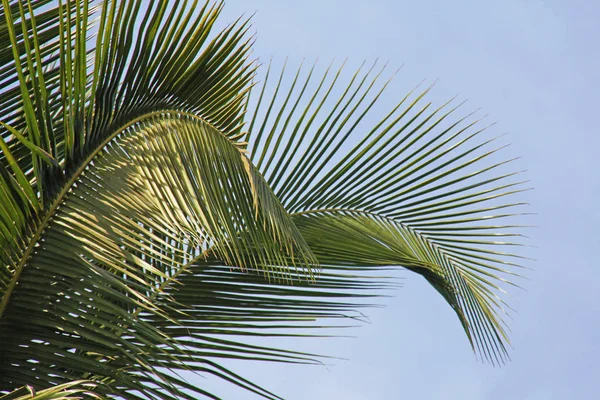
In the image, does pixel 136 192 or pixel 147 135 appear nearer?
pixel 136 192

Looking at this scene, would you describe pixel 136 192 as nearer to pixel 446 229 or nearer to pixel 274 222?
pixel 274 222

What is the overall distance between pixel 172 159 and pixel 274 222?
31 cm

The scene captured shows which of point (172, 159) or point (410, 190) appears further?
point (410, 190)

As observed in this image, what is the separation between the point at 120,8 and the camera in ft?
6.49

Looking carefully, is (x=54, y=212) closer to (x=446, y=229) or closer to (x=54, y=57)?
(x=54, y=57)

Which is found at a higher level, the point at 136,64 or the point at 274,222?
the point at 136,64

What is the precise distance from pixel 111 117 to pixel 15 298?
1.74 ft

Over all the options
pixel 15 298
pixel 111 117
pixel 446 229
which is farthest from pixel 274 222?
pixel 446 229

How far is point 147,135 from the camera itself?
2.15m

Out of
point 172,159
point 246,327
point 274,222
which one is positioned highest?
point 172,159

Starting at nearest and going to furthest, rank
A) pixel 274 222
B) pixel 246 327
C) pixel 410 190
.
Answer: pixel 274 222 → pixel 246 327 → pixel 410 190

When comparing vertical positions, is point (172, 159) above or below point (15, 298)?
above

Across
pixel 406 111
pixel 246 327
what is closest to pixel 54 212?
pixel 246 327

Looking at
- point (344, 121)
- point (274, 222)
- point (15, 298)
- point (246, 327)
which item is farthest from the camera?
point (344, 121)
